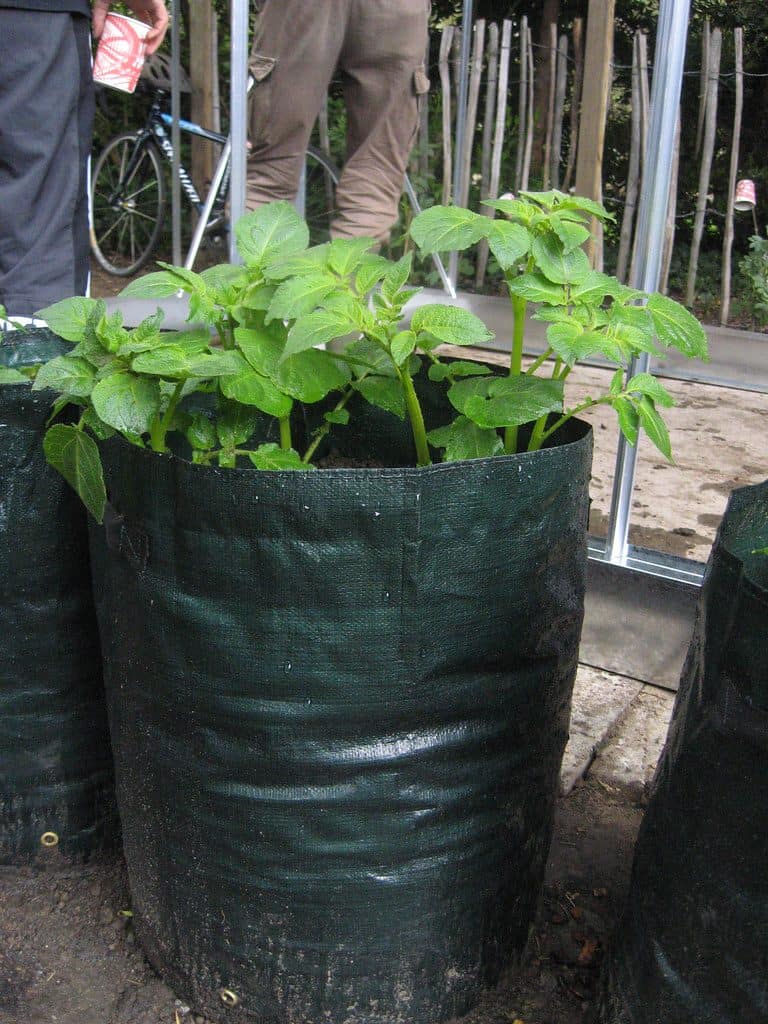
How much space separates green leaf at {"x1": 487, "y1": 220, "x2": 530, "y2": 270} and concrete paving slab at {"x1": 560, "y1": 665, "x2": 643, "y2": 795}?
968 mm

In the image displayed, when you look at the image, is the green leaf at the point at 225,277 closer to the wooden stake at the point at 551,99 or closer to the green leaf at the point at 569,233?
the green leaf at the point at 569,233

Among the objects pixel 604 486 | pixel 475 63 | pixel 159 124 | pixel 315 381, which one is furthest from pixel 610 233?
pixel 315 381

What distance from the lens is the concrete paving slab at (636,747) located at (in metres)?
1.79

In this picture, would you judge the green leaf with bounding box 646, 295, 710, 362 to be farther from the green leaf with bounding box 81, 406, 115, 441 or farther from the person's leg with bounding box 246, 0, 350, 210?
the person's leg with bounding box 246, 0, 350, 210

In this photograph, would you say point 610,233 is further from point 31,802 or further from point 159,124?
point 31,802

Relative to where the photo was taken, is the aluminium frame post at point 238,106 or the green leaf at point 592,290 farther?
the aluminium frame post at point 238,106

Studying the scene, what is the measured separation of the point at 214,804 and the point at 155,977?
14.8 inches

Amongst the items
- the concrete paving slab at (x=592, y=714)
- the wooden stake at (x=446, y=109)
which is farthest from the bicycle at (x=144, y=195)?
the concrete paving slab at (x=592, y=714)

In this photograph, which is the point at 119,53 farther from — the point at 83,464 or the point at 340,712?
the point at 340,712

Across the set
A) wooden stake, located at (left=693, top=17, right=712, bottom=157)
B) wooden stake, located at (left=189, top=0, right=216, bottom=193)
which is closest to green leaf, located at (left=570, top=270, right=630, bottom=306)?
wooden stake, located at (left=693, top=17, right=712, bottom=157)

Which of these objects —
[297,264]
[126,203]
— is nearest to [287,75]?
[297,264]

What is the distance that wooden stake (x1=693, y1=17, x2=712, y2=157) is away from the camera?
14.7 ft

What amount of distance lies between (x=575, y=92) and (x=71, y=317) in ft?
13.2

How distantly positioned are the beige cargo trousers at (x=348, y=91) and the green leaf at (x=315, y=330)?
1853 mm
